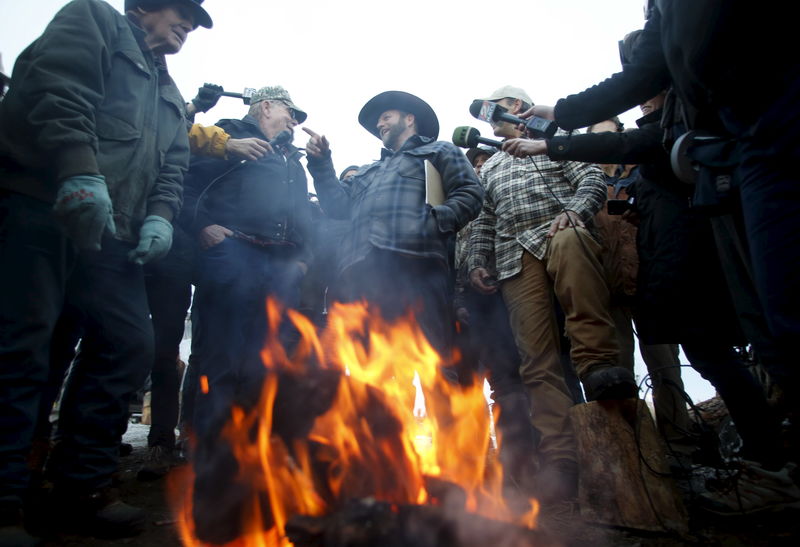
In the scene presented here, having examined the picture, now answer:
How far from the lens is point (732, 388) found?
2.85 meters

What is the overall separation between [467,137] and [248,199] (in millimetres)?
1979

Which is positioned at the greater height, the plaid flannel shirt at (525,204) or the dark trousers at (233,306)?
the plaid flannel shirt at (525,204)

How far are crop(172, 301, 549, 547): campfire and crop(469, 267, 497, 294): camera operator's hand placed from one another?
64.4 inches

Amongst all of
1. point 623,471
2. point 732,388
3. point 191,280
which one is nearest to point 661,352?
point 732,388

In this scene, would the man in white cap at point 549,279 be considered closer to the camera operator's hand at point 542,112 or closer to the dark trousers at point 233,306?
the camera operator's hand at point 542,112

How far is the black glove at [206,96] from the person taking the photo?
5.70 metres

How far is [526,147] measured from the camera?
3.41 metres

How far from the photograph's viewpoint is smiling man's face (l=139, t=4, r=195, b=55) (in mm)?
3268

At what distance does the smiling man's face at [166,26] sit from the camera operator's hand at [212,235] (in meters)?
1.33

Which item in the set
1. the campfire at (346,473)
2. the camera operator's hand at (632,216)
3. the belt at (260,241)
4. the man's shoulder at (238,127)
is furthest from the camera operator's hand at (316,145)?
the camera operator's hand at (632,216)

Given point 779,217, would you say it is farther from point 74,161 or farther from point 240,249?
point 240,249

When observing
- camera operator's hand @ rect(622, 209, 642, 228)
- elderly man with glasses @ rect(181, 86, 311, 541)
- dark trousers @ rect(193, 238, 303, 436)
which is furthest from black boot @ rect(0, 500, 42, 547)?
camera operator's hand @ rect(622, 209, 642, 228)

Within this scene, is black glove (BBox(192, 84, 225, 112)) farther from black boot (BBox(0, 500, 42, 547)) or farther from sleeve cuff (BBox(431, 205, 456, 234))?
black boot (BBox(0, 500, 42, 547))

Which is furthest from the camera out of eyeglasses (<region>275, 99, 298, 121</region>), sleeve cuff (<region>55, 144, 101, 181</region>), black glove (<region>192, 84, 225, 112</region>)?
black glove (<region>192, 84, 225, 112</region>)
